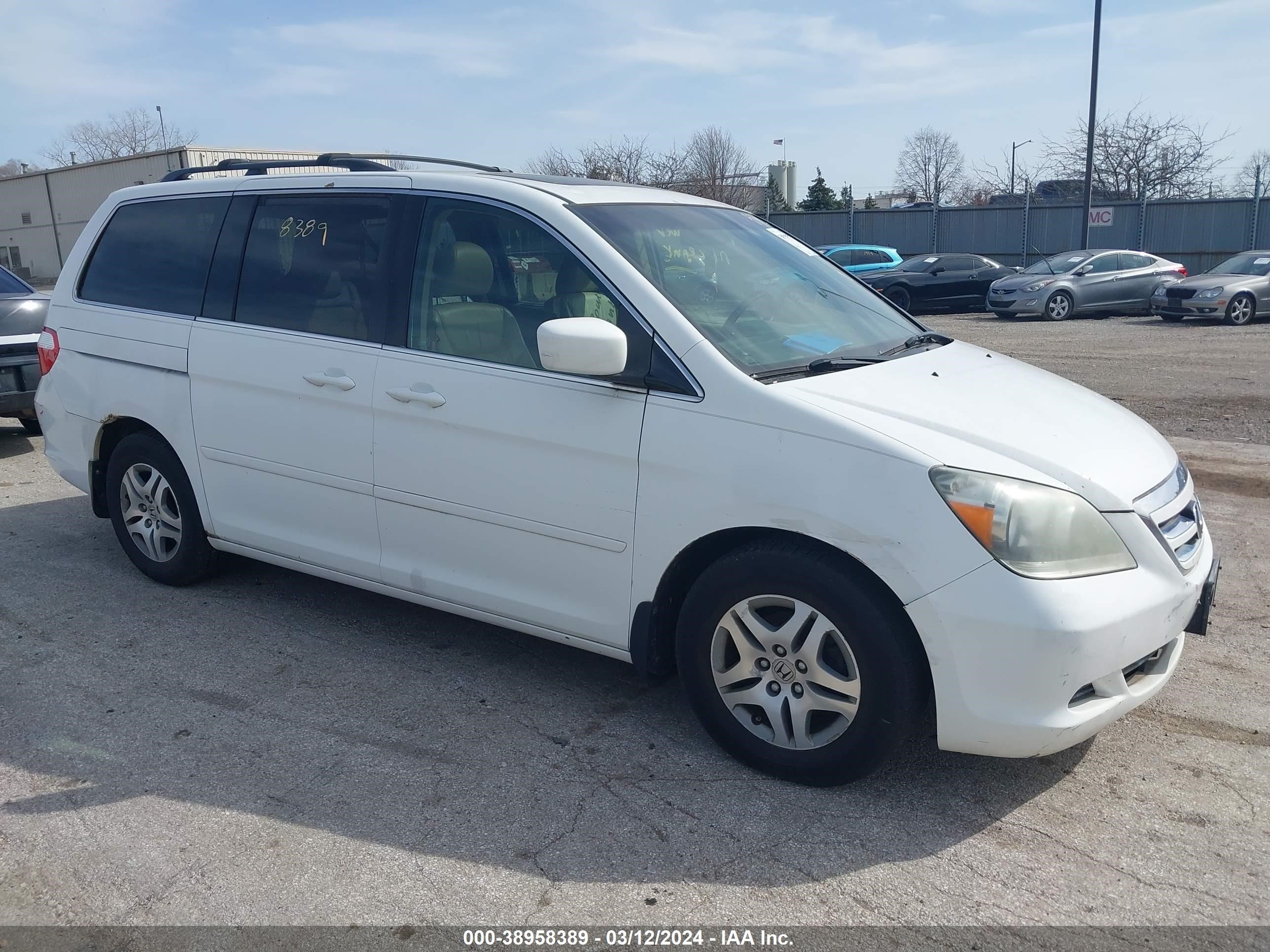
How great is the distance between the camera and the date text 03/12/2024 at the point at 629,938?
2693 mm

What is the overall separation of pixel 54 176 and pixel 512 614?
128 ft

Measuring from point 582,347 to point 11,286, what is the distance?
7.61 meters

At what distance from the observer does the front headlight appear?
2959 millimetres

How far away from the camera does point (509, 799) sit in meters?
3.36

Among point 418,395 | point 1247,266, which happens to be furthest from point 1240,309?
point 418,395

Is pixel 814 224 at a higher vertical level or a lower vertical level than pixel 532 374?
higher

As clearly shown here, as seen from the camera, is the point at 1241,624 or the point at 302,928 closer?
the point at 302,928

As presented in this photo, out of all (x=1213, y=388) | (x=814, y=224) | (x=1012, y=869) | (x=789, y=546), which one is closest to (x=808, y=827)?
(x=1012, y=869)

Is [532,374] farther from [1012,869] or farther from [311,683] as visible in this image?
[1012,869]

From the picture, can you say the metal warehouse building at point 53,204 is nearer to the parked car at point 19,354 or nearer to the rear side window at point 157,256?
the parked car at point 19,354

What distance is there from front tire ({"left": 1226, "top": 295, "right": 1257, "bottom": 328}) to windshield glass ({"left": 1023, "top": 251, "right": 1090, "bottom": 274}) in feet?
10.9

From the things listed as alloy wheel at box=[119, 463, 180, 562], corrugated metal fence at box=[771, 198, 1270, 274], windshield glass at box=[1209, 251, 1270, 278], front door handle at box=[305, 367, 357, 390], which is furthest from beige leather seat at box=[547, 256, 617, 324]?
corrugated metal fence at box=[771, 198, 1270, 274]

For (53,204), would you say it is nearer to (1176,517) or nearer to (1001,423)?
(1001,423)

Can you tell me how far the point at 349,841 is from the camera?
124 inches
